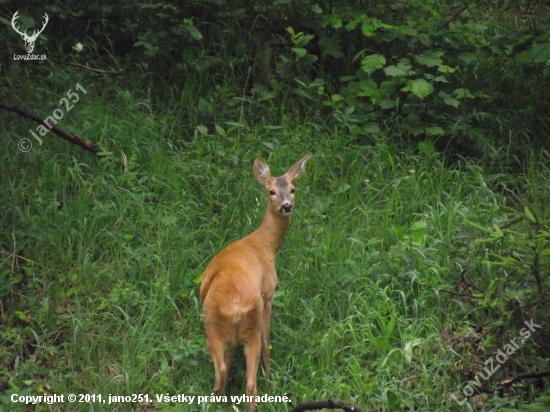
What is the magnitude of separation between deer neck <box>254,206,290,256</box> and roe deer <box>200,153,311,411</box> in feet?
0.03

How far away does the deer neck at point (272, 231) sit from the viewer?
630 cm

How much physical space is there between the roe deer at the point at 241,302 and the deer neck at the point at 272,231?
0.03ft

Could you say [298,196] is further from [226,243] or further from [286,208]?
[286,208]

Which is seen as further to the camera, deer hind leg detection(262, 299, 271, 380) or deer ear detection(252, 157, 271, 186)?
deer ear detection(252, 157, 271, 186)

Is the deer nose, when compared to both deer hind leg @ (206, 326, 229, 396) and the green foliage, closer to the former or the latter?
the green foliage

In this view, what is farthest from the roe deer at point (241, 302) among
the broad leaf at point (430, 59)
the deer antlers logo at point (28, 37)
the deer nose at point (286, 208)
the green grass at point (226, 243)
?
the deer antlers logo at point (28, 37)

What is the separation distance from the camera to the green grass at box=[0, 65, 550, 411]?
18.4ft

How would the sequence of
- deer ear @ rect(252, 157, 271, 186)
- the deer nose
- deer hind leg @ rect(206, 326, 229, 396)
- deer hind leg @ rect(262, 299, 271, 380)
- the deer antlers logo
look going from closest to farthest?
deer hind leg @ rect(206, 326, 229, 396) < deer hind leg @ rect(262, 299, 271, 380) < the deer nose < deer ear @ rect(252, 157, 271, 186) < the deer antlers logo

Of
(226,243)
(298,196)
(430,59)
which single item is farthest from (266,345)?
(430,59)

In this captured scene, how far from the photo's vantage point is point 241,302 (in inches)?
216

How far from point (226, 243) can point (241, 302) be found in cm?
134

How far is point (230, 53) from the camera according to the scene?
8.76 metres

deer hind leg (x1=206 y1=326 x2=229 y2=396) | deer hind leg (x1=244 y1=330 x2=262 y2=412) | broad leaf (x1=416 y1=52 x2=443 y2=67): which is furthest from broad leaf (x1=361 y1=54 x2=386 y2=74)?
deer hind leg (x1=206 y1=326 x2=229 y2=396)

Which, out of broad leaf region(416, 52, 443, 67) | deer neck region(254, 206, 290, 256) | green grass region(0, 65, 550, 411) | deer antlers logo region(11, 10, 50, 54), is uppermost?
broad leaf region(416, 52, 443, 67)
